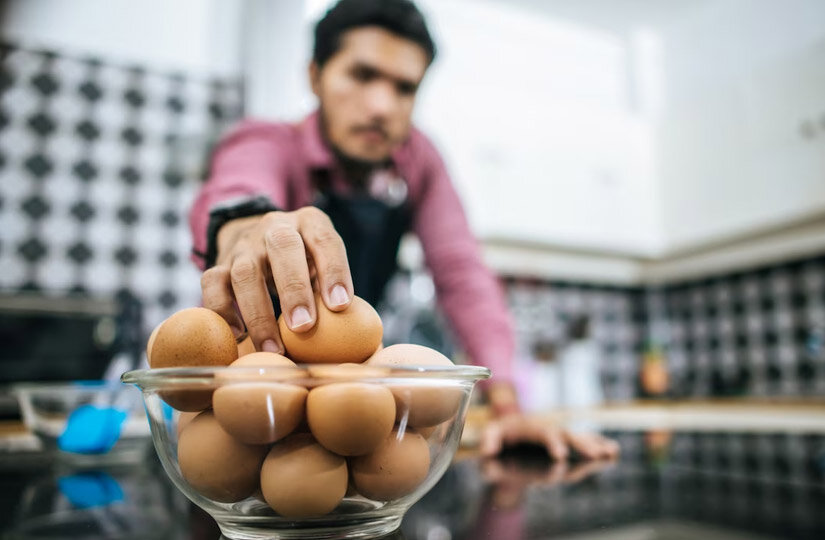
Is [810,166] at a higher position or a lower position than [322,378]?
higher

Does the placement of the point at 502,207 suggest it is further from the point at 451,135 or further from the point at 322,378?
the point at 322,378

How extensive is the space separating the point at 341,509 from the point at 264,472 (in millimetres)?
56

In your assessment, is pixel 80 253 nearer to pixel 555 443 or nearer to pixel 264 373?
pixel 555 443

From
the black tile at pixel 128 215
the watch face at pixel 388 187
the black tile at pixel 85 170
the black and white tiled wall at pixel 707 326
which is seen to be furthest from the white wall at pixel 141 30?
the black and white tiled wall at pixel 707 326

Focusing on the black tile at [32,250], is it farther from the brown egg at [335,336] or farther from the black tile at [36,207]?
the brown egg at [335,336]

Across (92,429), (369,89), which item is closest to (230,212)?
(92,429)

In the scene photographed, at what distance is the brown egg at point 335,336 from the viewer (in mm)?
362

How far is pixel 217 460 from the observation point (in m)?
0.32

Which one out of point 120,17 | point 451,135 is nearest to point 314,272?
point 451,135

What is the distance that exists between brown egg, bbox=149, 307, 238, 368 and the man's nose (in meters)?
0.84

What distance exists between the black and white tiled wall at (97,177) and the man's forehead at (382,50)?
3.49 feet

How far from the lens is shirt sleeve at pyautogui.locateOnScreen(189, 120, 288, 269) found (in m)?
0.73

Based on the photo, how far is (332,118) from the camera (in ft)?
3.84

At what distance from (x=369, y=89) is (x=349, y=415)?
934 mm
